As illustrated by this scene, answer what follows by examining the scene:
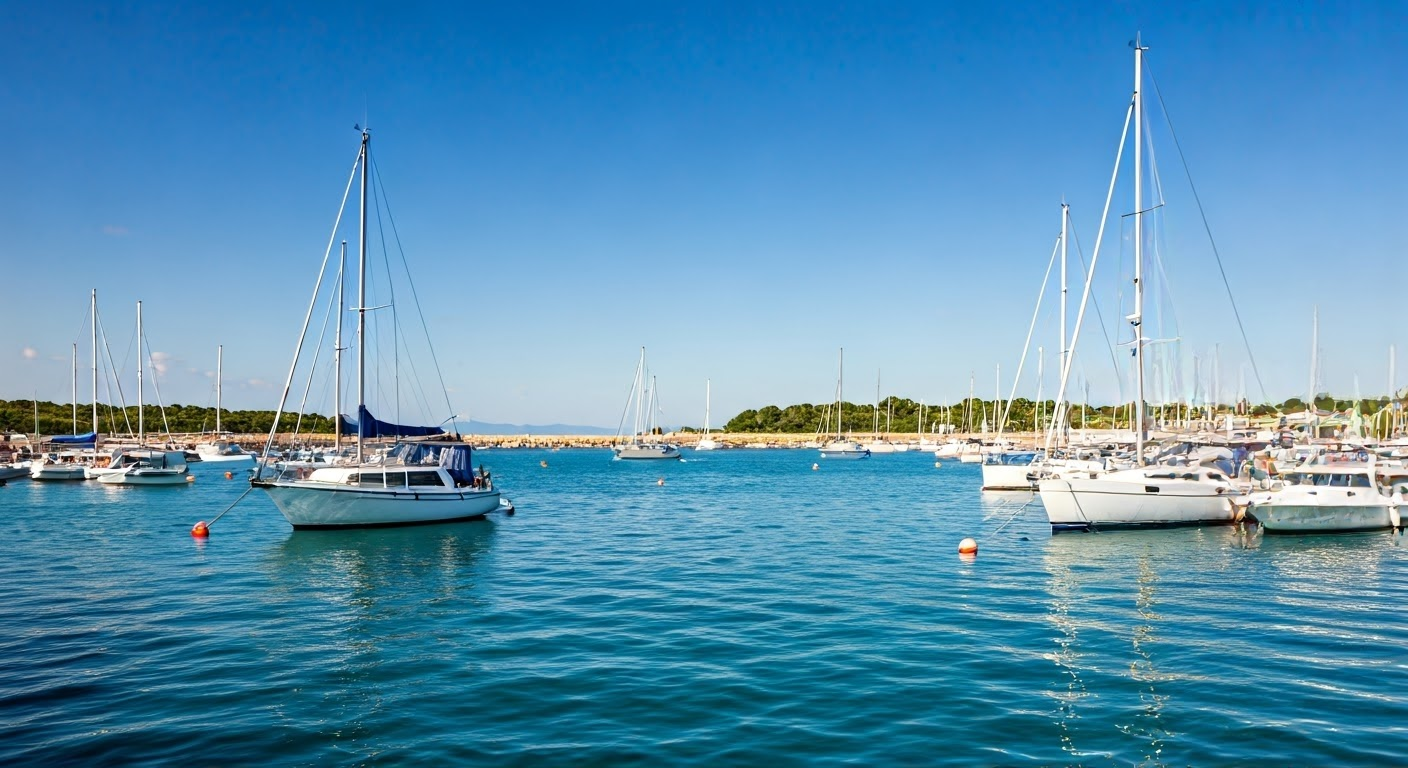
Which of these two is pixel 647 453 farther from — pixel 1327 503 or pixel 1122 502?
pixel 1327 503

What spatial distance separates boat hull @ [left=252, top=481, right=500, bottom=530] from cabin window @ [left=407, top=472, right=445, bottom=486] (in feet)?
1.84

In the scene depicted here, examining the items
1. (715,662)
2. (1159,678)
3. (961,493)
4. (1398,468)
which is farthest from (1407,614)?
(961,493)

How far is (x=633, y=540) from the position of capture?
3350cm

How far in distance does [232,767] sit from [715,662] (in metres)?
7.40

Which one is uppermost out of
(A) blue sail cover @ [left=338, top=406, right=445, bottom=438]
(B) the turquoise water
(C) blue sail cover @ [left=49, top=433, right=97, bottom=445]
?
(A) blue sail cover @ [left=338, top=406, right=445, bottom=438]

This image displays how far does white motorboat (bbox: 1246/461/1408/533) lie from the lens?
31781 mm

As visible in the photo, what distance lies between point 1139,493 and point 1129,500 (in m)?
0.48

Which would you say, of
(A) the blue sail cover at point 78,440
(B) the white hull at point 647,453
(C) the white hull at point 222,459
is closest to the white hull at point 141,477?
(A) the blue sail cover at point 78,440

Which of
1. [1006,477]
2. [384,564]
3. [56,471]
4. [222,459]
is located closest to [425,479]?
[384,564]

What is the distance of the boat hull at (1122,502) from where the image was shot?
3272cm

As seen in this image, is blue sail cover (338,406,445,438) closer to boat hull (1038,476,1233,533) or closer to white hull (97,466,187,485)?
boat hull (1038,476,1233,533)

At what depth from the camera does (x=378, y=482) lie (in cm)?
3456

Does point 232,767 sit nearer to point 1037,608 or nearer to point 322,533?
point 1037,608

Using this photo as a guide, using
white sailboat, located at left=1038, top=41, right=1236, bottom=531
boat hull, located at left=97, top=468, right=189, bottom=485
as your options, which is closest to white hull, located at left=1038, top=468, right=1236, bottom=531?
white sailboat, located at left=1038, top=41, right=1236, bottom=531
